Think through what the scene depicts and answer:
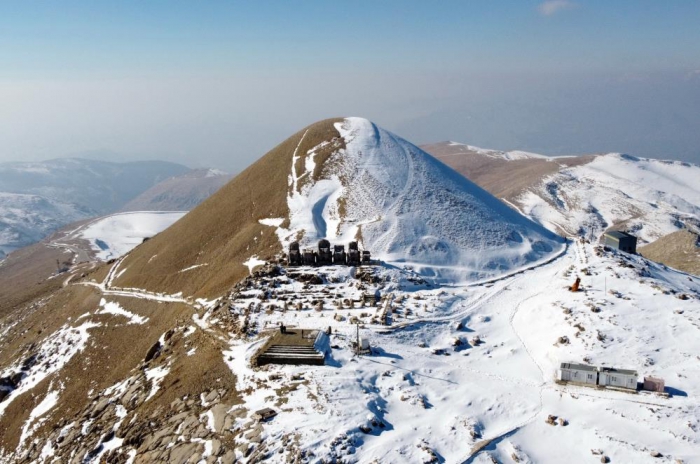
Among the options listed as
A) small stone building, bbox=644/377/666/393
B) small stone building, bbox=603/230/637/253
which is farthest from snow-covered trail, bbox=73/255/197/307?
small stone building, bbox=603/230/637/253

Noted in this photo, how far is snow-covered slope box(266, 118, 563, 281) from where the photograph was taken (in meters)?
52.4

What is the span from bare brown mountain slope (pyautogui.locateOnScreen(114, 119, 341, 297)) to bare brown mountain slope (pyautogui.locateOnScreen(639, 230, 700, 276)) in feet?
204

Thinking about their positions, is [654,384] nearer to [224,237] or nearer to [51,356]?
[224,237]

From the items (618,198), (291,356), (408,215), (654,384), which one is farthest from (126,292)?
(618,198)

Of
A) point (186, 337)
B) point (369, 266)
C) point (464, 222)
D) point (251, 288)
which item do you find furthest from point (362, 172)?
point (186, 337)

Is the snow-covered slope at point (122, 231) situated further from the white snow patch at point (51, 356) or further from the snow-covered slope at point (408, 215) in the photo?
the snow-covered slope at point (408, 215)

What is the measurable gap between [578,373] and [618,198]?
4920 inches

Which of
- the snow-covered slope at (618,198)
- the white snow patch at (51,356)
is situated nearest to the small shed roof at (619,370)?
the white snow patch at (51,356)

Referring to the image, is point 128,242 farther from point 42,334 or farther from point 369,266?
point 369,266

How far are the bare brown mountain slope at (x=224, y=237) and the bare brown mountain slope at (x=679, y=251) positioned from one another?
6218 cm

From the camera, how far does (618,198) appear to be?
13288cm

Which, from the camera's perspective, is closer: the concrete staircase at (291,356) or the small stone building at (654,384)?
the small stone building at (654,384)

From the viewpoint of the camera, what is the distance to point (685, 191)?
152m

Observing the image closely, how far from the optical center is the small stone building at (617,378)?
1102 inches
